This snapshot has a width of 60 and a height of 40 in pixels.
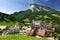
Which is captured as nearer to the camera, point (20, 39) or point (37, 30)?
point (20, 39)

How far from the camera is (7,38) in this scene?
1278cm

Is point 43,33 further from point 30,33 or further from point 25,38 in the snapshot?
point 25,38

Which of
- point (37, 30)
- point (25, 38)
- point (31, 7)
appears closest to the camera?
point (25, 38)

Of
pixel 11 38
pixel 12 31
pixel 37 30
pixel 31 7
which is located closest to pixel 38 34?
pixel 37 30

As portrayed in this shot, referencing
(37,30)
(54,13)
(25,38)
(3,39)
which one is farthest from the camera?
(54,13)

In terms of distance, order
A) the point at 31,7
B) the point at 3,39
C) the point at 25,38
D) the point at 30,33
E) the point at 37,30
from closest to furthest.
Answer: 1. the point at 3,39
2. the point at 25,38
3. the point at 30,33
4. the point at 37,30
5. the point at 31,7

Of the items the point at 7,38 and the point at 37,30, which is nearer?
the point at 7,38

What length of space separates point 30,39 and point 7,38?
1651mm

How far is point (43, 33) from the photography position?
16281 mm

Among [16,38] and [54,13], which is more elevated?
[54,13]

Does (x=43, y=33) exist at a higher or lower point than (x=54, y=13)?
lower

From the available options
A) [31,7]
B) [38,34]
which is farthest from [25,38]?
[31,7]

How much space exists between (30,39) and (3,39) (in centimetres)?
195

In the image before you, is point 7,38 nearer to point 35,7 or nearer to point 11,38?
point 11,38
